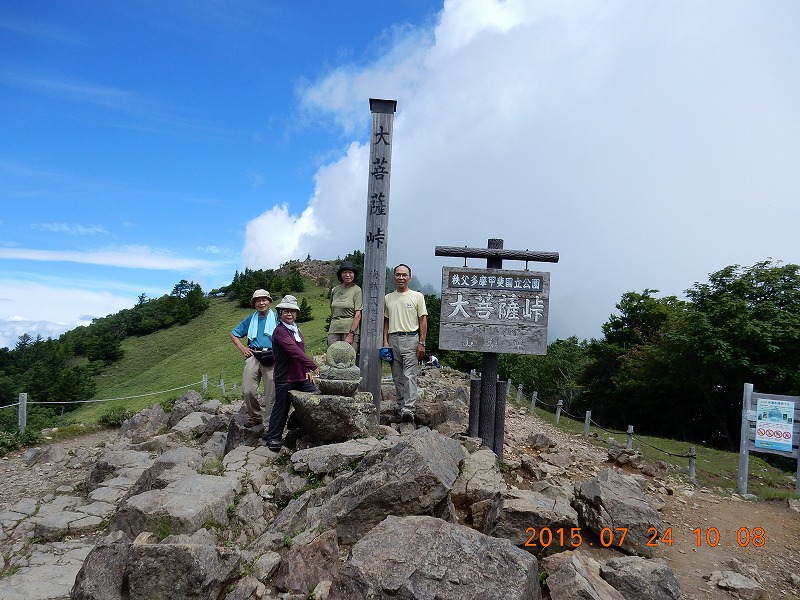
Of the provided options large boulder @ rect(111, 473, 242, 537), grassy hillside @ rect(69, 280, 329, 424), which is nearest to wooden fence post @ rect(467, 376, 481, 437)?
large boulder @ rect(111, 473, 242, 537)

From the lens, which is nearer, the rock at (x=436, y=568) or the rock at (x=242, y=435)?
the rock at (x=436, y=568)

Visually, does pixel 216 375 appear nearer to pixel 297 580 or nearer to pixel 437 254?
pixel 437 254

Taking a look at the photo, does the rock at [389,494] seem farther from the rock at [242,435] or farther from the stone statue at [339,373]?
the rock at [242,435]

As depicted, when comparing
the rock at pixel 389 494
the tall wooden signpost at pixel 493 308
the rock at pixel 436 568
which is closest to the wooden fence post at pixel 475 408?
the tall wooden signpost at pixel 493 308

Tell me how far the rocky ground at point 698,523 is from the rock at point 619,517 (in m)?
0.17

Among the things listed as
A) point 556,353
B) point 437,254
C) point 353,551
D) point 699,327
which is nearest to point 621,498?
point 353,551

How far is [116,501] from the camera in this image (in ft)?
22.0

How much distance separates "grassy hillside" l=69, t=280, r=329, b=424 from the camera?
2664cm

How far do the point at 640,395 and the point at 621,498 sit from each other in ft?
81.6

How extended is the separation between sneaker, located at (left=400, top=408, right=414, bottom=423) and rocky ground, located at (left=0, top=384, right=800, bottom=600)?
1.62 m

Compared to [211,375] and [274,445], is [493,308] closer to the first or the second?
[274,445]

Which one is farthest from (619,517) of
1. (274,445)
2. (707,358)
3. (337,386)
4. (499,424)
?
(707,358)

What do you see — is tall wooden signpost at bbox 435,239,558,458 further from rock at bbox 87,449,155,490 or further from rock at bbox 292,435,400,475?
rock at bbox 87,449,155,490

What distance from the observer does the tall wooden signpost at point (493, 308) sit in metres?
7.80
